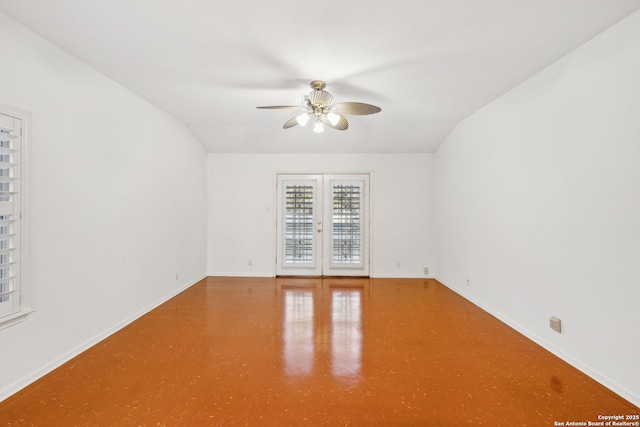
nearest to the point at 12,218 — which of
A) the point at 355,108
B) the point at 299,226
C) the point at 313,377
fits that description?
the point at 313,377

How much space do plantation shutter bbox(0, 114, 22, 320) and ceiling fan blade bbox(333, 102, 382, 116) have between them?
2.40 metres

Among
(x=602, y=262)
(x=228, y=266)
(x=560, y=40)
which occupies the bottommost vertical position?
(x=228, y=266)

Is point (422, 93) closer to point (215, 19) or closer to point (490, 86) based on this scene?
point (490, 86)

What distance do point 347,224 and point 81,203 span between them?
3.81 m

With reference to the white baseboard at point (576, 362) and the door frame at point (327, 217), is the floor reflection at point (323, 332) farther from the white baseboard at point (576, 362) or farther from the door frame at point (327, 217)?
the white baseboard at point (576, 362)

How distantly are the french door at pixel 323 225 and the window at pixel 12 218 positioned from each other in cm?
→ 353

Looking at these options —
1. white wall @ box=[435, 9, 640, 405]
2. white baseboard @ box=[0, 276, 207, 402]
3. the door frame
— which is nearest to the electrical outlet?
white wall @ box=[435, 9, 640, 405]

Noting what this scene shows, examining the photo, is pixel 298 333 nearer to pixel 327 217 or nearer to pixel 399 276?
pixel 327 217

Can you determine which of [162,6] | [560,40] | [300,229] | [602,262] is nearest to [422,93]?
[560,40]

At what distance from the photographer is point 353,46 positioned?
7.22 feet

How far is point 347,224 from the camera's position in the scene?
524 cm

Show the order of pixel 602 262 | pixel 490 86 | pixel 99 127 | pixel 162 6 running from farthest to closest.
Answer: pixel 490 86 < pixel 99 127 < pixel 602 262 < pixel 162 6

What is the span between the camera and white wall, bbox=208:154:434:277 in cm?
517

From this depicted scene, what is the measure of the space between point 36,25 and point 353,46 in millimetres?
2237
